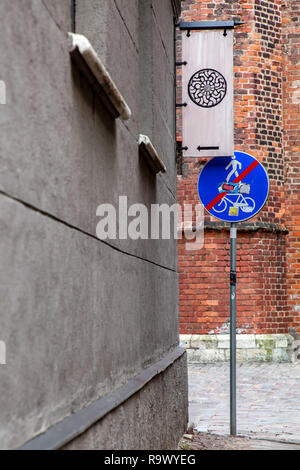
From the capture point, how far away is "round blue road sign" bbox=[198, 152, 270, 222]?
7773 mm

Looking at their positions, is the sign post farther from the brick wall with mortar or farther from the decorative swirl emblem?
the brick wall with mortar

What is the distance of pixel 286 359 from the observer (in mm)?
15383

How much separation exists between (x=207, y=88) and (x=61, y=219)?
604cm

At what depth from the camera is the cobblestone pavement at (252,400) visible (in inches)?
316

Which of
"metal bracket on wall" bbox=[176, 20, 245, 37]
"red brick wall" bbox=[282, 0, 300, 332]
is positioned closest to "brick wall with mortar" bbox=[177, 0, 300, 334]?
"red brick wall" bbox=[282, 0, 300, 332]

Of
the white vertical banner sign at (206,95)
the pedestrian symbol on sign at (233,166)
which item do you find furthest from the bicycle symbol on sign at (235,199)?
the white vertical banner sign at (206,95)

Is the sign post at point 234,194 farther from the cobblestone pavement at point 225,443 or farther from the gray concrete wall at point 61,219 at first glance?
the gray concrete wall at point 61,219

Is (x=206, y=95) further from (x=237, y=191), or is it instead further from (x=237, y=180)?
(x=237, y=191)

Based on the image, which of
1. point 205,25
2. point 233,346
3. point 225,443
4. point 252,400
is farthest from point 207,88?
point 252,400
